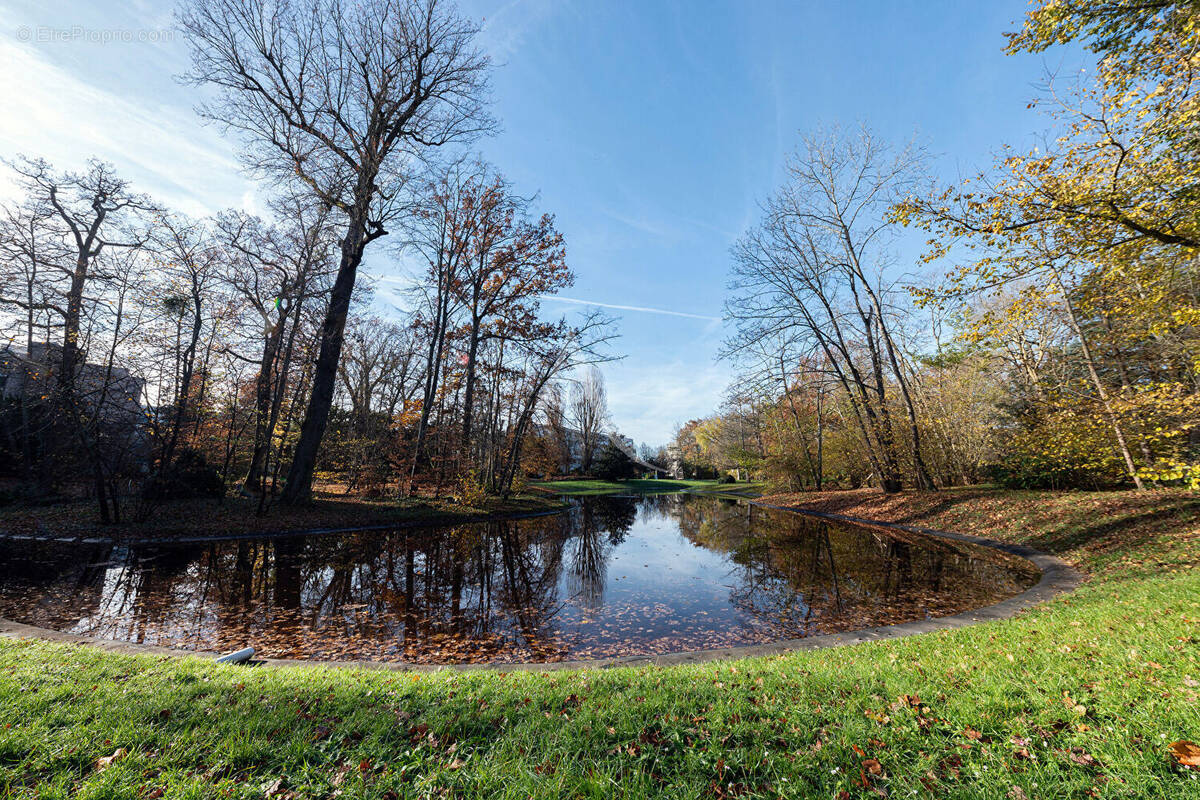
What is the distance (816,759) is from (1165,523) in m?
12.8

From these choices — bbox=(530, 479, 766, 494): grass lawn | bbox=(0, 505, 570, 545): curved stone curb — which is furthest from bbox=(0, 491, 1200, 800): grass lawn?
bbox=(530, 479, 766, 494): grass lawn

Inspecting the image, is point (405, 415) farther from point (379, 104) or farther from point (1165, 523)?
point (1165, 523)

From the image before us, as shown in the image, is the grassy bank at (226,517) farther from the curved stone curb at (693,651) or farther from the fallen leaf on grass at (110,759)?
the fallen leaf on grass at (110,759)

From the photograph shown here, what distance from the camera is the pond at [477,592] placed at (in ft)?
19.4

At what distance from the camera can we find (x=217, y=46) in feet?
39.3

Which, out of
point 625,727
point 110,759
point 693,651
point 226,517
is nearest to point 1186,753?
point 625,727

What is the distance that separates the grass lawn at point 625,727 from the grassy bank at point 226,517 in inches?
349

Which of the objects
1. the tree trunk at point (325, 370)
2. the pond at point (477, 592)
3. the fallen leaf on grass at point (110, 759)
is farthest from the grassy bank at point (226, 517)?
the fallen leaf on grass at point (110, 759)

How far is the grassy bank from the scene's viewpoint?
11.0 metres

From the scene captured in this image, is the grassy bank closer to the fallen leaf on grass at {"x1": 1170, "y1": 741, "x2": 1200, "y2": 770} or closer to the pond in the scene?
the pond

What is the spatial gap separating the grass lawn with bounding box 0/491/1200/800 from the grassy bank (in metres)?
8.87

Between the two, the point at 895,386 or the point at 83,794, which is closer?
the point at 83,794

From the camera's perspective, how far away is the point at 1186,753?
2369 mm

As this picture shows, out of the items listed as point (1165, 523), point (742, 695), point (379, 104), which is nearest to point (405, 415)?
point (379, 104)
